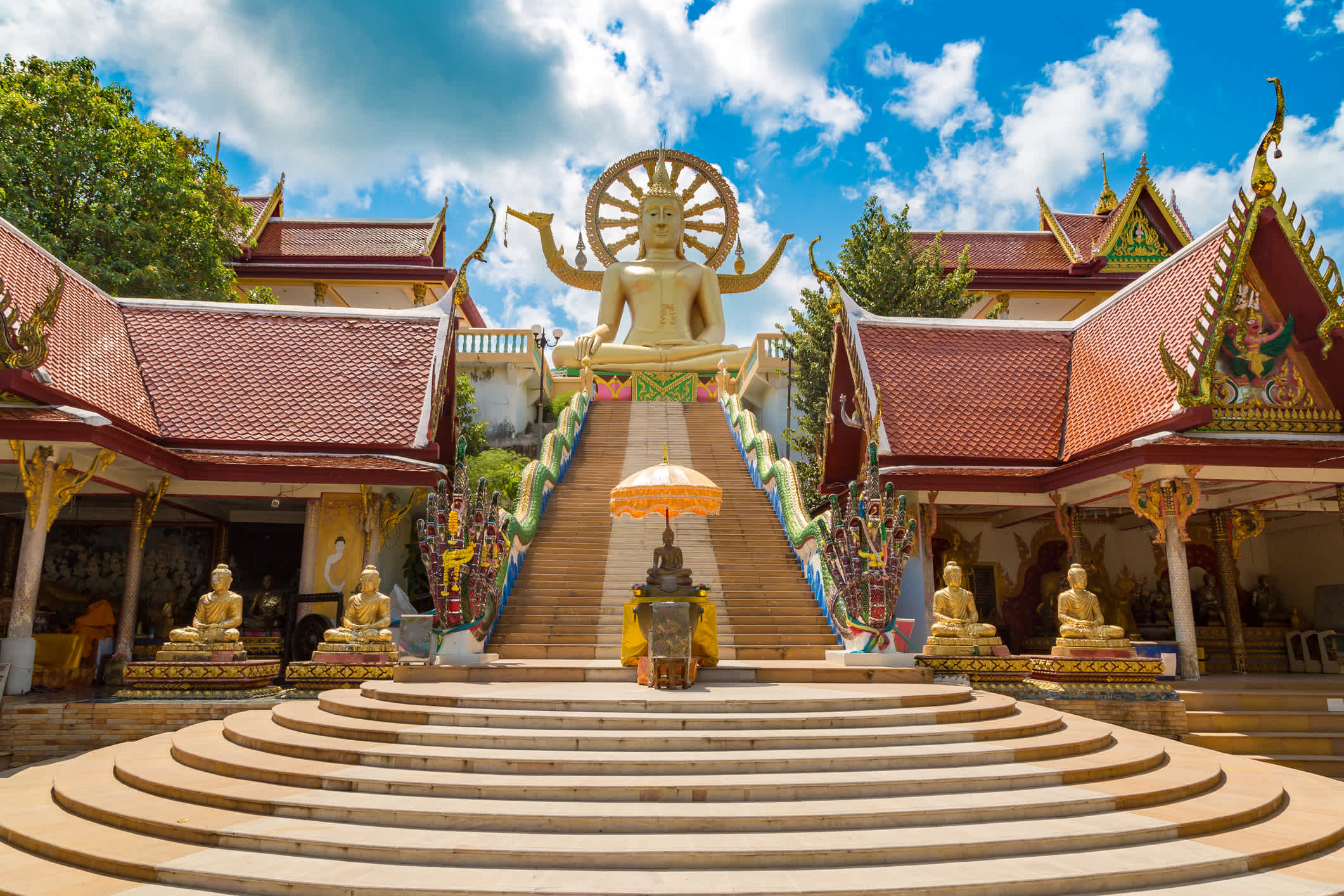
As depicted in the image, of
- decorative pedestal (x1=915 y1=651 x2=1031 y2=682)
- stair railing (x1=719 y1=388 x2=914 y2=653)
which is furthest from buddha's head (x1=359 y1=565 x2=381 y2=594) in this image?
decorative pedestal (x1=915 y1=651 x2=1031 y2=682)

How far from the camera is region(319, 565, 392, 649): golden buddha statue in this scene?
9.67 m

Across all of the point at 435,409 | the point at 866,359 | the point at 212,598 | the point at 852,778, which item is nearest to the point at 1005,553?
the point at 866,359

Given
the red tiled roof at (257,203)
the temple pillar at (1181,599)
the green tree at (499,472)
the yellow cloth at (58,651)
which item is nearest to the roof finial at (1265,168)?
the temple pillar at (1181,599)

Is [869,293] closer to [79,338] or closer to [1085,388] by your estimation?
[1085,388]

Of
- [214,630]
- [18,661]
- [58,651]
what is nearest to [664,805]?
[214,630]

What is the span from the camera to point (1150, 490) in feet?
35.6

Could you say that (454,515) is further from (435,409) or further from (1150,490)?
(1150,490)

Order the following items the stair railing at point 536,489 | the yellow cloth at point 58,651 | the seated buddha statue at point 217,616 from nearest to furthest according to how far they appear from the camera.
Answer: the seated buddha statue at point 217,616 → the stair railing at point 536,489 → the yellow cloth at point 58,651

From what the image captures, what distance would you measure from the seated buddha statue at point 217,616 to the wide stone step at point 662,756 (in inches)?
136

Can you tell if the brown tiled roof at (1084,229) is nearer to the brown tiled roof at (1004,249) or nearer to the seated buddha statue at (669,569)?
the brown tiled roof at (1004,249)

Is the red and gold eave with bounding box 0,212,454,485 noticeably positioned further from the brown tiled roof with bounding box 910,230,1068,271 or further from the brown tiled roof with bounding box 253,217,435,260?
the brown tiled roof with bounding box 910,230,1068,271

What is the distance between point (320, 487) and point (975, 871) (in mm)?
10430

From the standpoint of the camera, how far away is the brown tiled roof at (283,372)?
41.1 feet

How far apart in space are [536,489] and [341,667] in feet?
14.6
